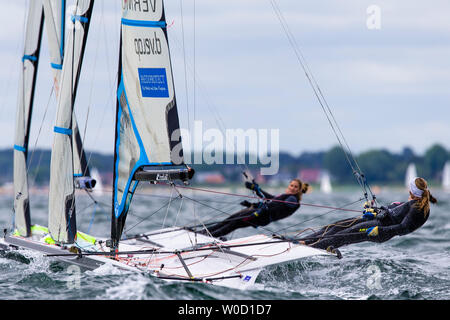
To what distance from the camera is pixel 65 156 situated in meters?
9.29

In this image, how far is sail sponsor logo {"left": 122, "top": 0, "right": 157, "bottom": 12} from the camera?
8.70 metres

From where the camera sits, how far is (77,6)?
977cm

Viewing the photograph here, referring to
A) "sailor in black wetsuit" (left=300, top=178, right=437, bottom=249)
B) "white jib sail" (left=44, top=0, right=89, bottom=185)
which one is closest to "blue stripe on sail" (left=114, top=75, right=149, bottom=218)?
"white jib sail" (left=44, top=0, right=89, bottom=185)

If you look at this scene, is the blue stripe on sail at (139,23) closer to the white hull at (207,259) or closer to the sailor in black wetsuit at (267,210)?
the white hull at (207,259)

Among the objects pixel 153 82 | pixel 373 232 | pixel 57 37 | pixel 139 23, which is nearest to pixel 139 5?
pixel 139 23

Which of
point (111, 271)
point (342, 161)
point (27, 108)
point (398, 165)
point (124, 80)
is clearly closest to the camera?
point (111, 271)

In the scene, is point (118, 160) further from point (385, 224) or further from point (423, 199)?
point (423, 199)

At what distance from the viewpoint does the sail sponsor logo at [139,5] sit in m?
8.70

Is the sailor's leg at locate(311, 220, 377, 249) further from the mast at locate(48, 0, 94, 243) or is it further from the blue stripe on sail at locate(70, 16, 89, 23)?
the blue stripe on sail at locate(70, 16, 89, 23)

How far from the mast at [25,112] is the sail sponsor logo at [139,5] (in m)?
2.69

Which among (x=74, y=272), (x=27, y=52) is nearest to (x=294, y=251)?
(x=74, y=272)

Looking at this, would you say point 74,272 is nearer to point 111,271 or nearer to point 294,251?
point 111,271

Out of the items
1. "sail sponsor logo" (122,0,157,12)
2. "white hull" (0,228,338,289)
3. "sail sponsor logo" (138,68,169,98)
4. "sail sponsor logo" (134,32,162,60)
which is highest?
"sail sponsor logo" (122,0,157,12)
